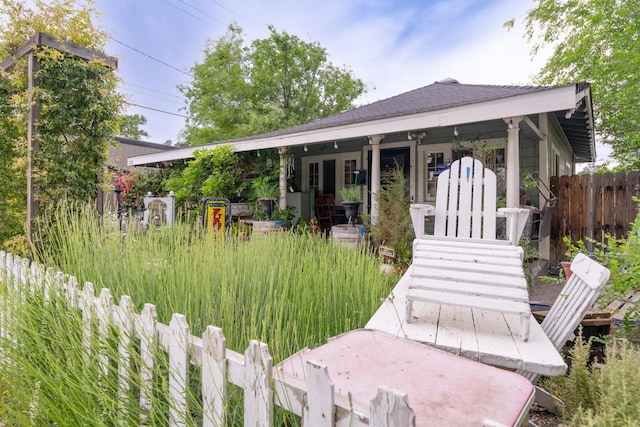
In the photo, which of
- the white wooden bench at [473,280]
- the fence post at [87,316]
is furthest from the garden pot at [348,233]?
the fence post at [87,316]

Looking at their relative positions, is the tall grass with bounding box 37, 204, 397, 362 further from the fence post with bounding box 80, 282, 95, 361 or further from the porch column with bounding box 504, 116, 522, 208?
the porch column with bounding box 504, 116, 522, 208

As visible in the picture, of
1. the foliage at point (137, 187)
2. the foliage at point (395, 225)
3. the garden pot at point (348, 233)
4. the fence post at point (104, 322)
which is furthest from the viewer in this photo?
the foliage at point (137, 187)

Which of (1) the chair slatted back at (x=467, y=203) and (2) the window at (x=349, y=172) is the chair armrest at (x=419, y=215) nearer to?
(1) the chair slatted back at (x=467, y=203)

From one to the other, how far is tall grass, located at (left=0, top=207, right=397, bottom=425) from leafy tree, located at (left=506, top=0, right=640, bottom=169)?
40.3ft

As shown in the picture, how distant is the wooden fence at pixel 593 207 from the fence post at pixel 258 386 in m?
6.23

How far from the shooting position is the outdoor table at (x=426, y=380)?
953 mm

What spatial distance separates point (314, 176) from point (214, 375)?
26.7 feet

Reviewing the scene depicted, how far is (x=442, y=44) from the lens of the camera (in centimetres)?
1200

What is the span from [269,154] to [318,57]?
14398 millimetres

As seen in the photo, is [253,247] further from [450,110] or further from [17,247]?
[450,110]

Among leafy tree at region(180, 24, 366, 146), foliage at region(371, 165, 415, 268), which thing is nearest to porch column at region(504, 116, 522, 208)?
foliage at region(371, 165, 415, 268)

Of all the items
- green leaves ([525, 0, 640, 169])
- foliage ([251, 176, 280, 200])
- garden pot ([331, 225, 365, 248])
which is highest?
green leaves ([525, 0, 640, 169])

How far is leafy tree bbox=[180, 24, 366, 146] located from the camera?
19013 mm

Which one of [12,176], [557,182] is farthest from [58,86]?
[557,182]
